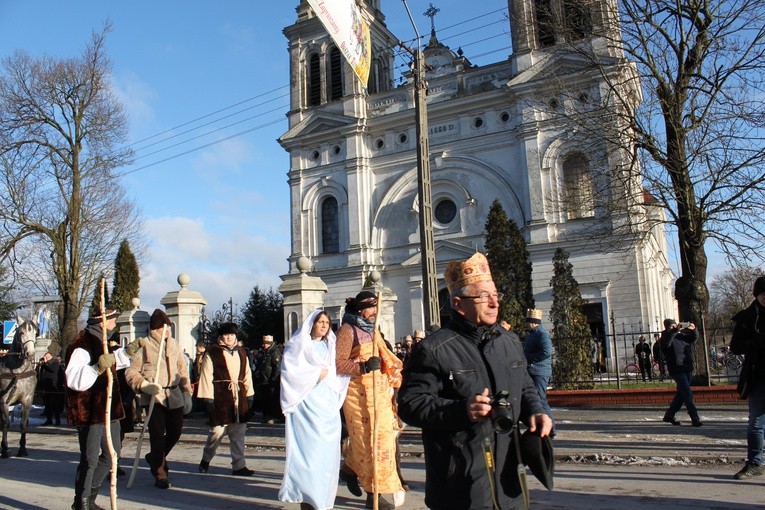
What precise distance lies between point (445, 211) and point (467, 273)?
30.2 meters

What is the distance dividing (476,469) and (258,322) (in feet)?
132

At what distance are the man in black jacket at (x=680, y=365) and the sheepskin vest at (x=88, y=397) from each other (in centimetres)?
851

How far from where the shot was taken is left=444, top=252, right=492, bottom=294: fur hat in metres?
3.50

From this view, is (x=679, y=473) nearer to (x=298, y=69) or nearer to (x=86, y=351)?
(x=86, y=351)

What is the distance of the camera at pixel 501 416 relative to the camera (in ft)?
9.73

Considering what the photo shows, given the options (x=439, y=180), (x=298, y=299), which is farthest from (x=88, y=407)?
(x=439, y=180)

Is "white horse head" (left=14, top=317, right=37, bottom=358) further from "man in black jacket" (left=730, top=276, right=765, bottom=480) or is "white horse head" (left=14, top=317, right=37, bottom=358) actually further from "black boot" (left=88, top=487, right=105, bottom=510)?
"man in black jacket" (left=730, top=276, right=765, bottom=480)

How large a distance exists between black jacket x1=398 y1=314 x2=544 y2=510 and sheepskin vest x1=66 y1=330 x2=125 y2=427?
4.07m

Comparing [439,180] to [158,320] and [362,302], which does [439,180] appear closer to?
[158,320]

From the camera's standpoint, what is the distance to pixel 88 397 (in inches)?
249

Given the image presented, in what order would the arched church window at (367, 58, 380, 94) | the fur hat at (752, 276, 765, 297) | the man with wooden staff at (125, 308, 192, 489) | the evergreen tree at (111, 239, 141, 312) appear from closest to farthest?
the fur hat at (752, 276, 765, 297) < the man with wooden staff at (125, 308, 192, 489) < the evergreen tree at (111, 239, 141, 312) < the arched church window at (367, 58, 380, 94)

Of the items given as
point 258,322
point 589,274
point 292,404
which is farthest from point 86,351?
point 258,322

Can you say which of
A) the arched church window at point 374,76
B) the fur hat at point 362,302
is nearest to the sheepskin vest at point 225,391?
the fur hat at point 362,302

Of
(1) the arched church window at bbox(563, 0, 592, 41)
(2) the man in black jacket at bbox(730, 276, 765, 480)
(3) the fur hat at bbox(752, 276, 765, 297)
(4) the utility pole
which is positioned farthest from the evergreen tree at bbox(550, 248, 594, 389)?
(3) the fur hat at bbox(752, 276, 765, 297)
